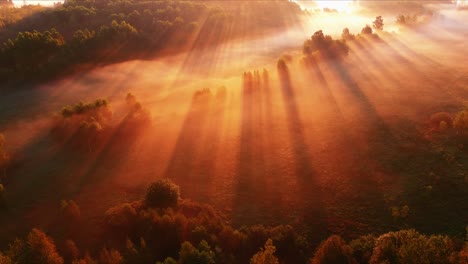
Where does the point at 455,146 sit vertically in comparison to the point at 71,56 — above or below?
below

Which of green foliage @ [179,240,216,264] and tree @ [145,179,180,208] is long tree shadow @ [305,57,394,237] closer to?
green foliage @ [179,240,216,264]

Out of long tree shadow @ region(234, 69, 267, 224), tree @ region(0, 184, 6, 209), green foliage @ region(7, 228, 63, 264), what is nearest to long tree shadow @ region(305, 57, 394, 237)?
long tree shadow @ region(234, 69, 267, 224)

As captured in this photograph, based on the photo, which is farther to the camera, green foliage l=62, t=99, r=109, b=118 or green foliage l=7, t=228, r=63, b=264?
green foliage l=62, t=99, r=109, b=118

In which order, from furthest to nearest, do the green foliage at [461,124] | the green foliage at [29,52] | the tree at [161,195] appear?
the green foliage at [29,52]
the green foliage at [461,124]
the tree at [161,195]

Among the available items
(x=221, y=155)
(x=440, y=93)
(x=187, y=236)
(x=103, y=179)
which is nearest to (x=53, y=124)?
(x=103, y=179)

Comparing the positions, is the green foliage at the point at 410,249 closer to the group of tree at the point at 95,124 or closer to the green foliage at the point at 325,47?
the group of tree at the point at 95,124

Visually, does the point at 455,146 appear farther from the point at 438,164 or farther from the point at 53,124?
the point at 53,124

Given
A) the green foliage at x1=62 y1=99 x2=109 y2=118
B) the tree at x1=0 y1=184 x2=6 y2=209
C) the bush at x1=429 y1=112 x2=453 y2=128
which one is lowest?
the bush at x1=429 y1=112 x2=453 y2=128

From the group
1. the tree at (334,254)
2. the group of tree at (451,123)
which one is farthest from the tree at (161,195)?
the group of tree at (451,123)
